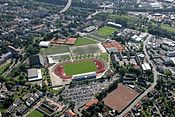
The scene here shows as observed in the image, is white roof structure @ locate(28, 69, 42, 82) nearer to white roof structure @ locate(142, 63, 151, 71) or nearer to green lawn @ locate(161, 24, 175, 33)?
white roof structure @ locate(142, 63, 151, 71)

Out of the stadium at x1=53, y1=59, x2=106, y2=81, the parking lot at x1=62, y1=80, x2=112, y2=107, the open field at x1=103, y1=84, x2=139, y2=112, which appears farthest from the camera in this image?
the stadium at x1=53, y1=59, x2=106, y2=81

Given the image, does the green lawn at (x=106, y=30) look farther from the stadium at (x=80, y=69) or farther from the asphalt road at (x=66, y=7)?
the asphalt road at (x=66, y=7)

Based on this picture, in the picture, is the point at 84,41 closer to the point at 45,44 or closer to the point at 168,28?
the point at 45,44

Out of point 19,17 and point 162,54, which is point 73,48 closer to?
point 162,54

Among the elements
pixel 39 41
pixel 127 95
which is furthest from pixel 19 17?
pixel 127 95

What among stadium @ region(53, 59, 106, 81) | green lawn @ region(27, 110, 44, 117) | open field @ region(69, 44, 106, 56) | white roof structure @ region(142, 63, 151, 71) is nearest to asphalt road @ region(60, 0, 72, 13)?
open field @ region(69, 44, 106, 56)

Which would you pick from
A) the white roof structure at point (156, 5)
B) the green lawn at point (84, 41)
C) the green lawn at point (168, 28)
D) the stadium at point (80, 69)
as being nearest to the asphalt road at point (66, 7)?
the green lawn at point (84, 41)
